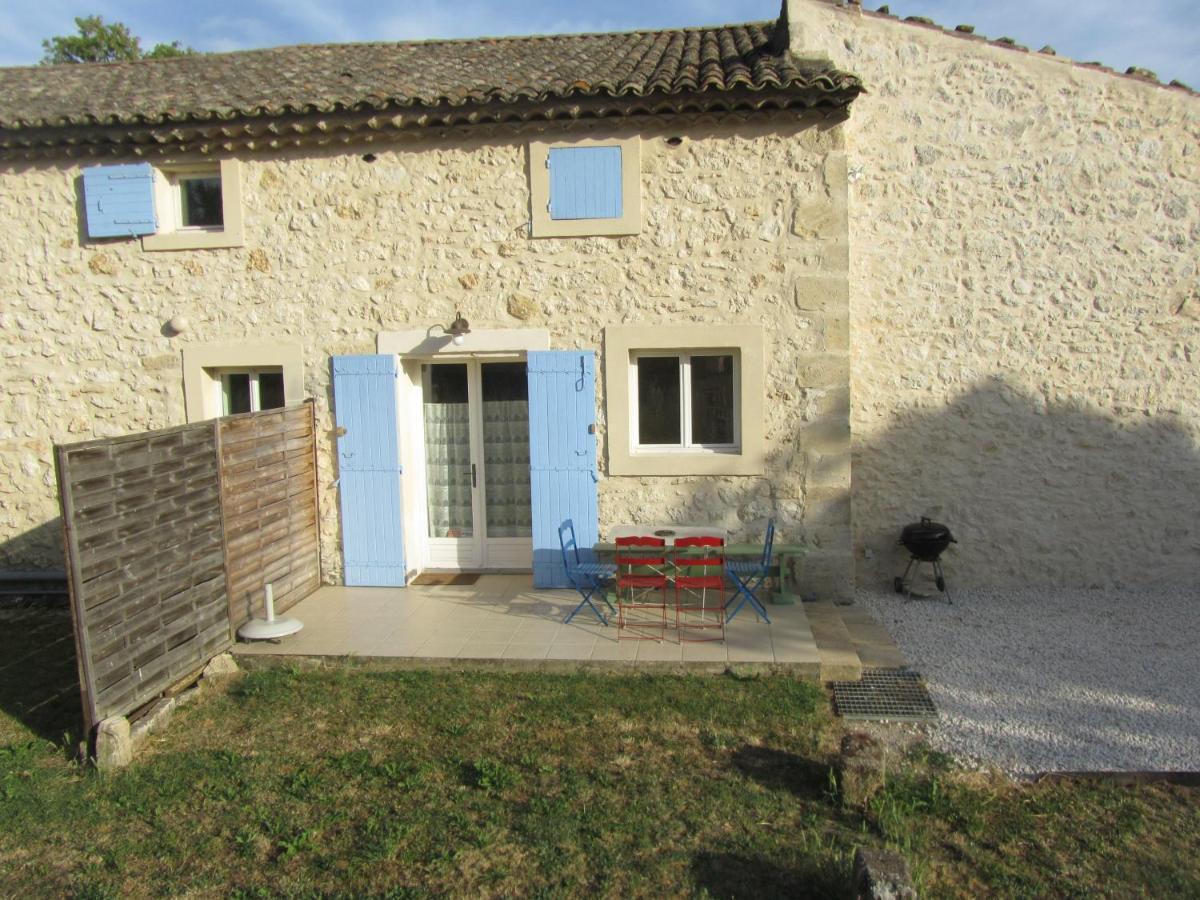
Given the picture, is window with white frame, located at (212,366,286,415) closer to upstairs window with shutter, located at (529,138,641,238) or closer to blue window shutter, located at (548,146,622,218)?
upstairs window with shutter, located at (529,138,641,238)

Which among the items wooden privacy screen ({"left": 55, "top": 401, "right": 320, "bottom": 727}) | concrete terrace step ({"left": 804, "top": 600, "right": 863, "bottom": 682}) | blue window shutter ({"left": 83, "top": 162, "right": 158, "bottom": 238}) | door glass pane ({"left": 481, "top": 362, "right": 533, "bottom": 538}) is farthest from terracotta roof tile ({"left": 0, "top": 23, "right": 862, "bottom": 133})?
concrete terrace step ({"left": 804, "top": 600, "right": 863, "bottom": 682})

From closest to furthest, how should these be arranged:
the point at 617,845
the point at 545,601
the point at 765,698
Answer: the point at 617,845
the point at 765,698
the point at 545,601

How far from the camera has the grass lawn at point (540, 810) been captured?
3.84 m

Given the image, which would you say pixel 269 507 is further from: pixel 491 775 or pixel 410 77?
pixel 410 77

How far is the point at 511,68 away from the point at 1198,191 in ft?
21.9

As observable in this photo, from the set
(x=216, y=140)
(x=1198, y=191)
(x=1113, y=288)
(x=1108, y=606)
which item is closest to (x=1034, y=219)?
(x=1113, y=288)

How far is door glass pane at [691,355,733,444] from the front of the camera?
7934 millimetres

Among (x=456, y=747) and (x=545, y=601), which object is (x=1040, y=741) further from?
(x=545, y=601)

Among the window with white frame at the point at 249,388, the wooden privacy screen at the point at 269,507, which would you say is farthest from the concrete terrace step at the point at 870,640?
the window with white frame at the point at 249,388

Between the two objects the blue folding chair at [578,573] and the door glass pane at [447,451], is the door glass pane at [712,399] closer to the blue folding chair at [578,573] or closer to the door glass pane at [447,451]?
the blue folding chair at [578,573]

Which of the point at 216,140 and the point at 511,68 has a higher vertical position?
the point at 511,68

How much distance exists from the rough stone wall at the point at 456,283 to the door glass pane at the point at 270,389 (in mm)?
486

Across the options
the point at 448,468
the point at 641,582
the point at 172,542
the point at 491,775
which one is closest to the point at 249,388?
the point at 448,468

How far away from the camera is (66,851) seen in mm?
4211
